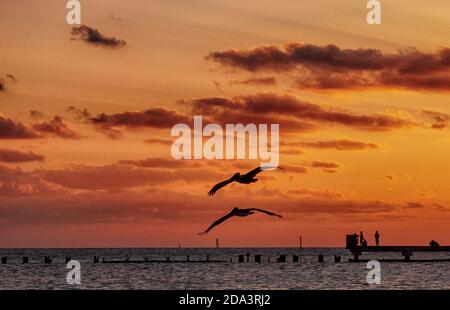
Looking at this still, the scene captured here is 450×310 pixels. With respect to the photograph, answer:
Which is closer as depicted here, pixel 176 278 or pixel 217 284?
pixel 217 284

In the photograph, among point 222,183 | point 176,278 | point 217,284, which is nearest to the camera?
point 222,183

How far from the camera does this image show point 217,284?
92688 millimetres

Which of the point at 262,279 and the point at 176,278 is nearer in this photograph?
the point at 262,279

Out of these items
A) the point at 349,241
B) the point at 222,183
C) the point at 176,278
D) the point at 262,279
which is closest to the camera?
the point at 222,183
